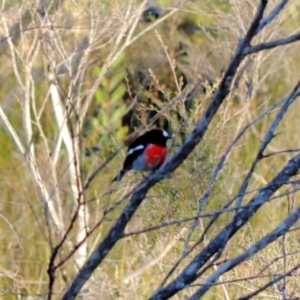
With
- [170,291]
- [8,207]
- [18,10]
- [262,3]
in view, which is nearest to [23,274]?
[8,207]

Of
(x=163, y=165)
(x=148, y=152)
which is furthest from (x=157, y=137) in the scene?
(x=163, y=165)

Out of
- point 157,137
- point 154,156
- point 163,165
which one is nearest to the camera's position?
point 163,165

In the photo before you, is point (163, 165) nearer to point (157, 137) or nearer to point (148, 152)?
point (148, 152)

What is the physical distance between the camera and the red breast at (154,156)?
128 inches

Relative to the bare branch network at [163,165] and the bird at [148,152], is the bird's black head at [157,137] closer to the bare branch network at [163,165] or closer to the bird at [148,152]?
the bird at [148,152]

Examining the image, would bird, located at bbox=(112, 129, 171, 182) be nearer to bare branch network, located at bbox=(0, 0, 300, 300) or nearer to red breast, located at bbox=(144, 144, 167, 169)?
red breast, located at bbox=(144, 144, 167, 169)

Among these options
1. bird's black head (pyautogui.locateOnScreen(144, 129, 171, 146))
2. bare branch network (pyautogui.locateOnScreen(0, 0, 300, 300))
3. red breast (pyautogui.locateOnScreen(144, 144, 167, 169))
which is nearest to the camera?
bare branch network (pyautogui.locateOnScreen(0, 0, 300, 300))

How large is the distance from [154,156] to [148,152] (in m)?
0.04

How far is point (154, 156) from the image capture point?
3.26m

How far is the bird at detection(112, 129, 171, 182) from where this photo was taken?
3.26 m

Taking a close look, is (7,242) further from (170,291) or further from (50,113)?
(170,291)

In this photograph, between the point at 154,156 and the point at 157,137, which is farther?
the point at 157,137

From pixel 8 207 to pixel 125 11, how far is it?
1.94 m

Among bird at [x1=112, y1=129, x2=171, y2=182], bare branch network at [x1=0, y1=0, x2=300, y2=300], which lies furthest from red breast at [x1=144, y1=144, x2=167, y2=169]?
bare branch network at [x1=0, y1=0, x2=300, y2=300]
